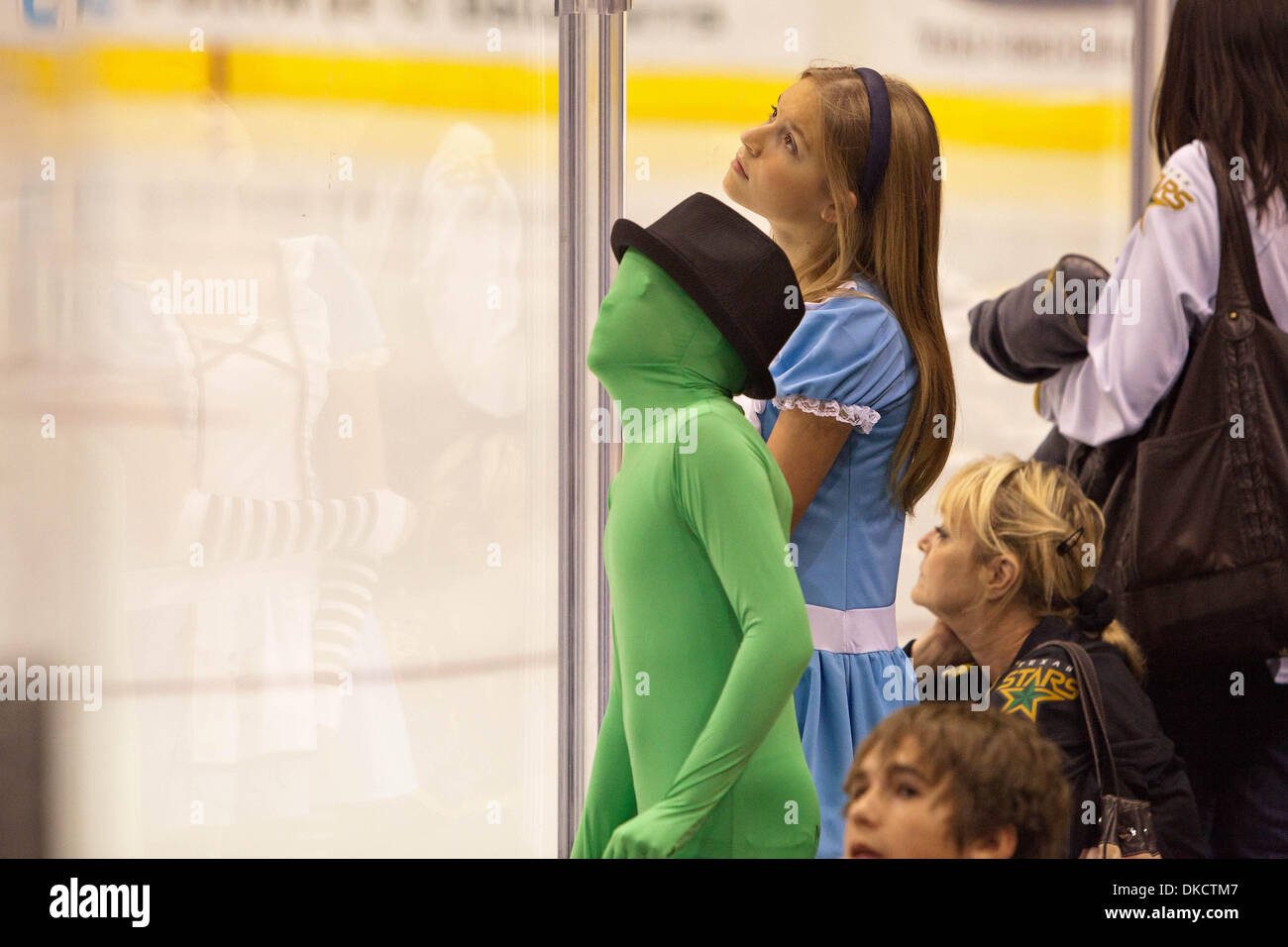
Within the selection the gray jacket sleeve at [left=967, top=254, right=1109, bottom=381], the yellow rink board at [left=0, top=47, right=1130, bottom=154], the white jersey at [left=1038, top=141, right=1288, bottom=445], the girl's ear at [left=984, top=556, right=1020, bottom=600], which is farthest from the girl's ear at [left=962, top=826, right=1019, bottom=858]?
the yellow rink board at [left=0, top=47, right=1130, bottom=154]

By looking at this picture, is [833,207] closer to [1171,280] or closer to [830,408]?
[830,408]

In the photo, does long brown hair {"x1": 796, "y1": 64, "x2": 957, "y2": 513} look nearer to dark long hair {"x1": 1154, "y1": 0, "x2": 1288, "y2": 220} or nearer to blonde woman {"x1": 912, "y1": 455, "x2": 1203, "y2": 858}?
blonde woman {"x1": 912, "y1": 455, "x2": 1203, "y2": 858}

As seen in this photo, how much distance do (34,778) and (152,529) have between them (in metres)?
0.38

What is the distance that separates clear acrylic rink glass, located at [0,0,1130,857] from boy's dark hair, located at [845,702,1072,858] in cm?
73

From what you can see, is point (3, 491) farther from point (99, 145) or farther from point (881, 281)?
point (881, 281)

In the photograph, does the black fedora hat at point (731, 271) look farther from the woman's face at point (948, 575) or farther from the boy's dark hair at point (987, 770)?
the woman's face at point (948, 575)

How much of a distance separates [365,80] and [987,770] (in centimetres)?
133

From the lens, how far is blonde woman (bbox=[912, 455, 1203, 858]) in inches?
75.5

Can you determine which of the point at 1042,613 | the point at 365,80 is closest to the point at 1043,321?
the point at 1042,613

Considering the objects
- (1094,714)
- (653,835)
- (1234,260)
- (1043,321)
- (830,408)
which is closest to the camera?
(653,835)

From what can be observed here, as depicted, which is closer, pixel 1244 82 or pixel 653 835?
pixel 653 835

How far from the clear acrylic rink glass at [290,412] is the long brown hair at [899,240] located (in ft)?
1.17

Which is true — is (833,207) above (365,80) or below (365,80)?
below

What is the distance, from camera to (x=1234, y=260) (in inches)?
79.1
